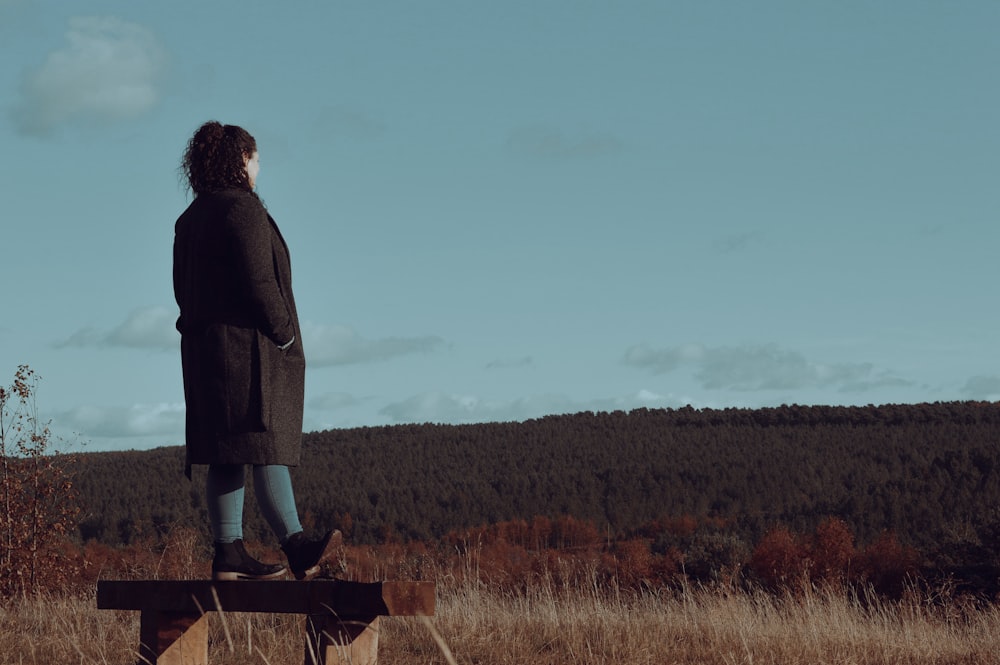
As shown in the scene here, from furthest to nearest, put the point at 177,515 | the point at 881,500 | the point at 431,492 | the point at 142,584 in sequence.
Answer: the point at 431,492 → the point at 881,500 → the point at 177,515 → the point at 142,584

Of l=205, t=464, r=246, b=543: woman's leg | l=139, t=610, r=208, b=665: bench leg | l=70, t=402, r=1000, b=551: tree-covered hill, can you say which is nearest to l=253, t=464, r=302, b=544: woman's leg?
l=205, t=464, r=246, b=543: woman's leg

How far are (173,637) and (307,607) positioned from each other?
102 cm

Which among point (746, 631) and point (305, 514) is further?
point (305, 514)

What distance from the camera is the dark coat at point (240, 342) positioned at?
179 inches

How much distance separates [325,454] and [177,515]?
118 feet

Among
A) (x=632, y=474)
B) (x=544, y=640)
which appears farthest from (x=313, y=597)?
(x=632, y=474)

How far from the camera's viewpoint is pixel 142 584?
4.96 metres

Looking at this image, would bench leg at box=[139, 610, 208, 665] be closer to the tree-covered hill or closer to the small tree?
the small tree

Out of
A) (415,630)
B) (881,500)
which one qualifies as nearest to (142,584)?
(415,630)

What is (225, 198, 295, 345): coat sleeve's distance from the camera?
449 cm

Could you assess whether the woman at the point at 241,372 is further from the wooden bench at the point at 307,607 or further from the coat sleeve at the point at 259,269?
the wooden bench at the point at 307,607

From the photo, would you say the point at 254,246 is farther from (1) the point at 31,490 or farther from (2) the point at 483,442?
(2) the point at 483,442

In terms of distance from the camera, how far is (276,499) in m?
4.61

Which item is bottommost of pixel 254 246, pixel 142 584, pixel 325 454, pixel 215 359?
pixel 142 584
